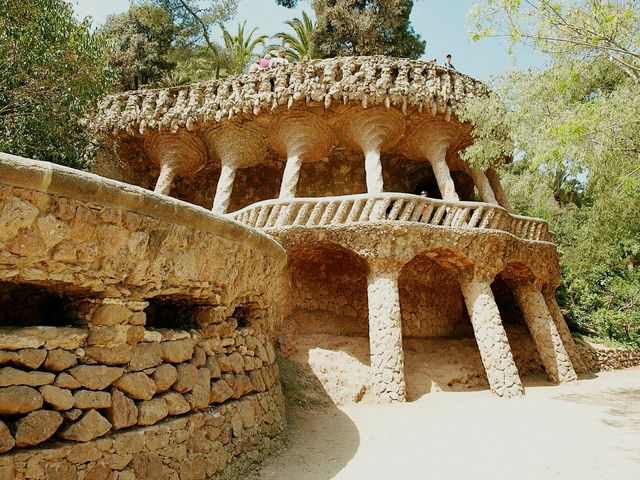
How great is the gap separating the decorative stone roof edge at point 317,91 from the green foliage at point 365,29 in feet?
24.9

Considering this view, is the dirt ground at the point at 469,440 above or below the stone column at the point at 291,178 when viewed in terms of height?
below

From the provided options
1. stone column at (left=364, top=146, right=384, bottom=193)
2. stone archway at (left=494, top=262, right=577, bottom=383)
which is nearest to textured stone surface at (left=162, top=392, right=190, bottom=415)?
stone column at (left=364, top=146, right=384, bottom=193)

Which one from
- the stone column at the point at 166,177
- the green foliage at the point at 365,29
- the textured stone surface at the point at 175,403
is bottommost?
the textured stone surface at the point at 175,403

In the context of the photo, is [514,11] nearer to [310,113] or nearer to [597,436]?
[310,113]

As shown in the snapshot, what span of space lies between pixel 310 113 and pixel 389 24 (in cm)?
930

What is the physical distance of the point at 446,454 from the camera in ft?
14.7

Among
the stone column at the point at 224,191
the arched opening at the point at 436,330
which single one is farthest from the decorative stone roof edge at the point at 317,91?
the arched opening at the point at 436,330

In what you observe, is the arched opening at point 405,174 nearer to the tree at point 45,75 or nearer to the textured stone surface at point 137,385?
the tree at point 45,75

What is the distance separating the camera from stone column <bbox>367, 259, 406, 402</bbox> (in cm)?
712

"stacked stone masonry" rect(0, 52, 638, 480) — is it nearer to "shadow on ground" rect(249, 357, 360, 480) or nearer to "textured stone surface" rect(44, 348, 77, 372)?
"textured stone surface" rect(44, 348, 77, 372)

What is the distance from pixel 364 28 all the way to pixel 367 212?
1145 cm

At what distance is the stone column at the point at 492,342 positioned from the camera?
7.55 m

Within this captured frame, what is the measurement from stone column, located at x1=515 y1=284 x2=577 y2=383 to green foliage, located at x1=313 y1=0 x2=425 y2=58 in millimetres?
11324

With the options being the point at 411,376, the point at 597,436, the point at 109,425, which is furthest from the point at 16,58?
the point at 597,436
